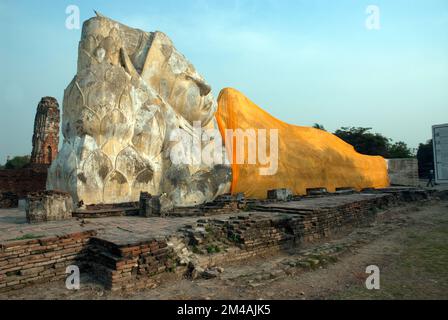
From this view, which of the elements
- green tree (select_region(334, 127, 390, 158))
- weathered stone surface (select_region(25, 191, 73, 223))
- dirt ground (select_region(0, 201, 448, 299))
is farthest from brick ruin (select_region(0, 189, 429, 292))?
green tree (select_region(334, 127, 390, 158))

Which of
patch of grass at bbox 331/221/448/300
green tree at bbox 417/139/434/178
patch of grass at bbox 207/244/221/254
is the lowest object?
patch of grass at bbox 331/221/448/300

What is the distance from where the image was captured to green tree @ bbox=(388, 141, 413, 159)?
110ft

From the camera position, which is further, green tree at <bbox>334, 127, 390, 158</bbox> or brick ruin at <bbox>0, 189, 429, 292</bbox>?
green tree at <bbox>334, 127, 390, 158</bbox>

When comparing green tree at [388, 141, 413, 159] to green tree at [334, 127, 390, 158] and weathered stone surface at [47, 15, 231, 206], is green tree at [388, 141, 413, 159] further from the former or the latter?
weathered stone surface at [47, 15, 231, 206]

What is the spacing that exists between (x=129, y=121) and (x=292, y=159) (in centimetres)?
638

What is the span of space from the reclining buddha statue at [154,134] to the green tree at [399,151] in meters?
22.8

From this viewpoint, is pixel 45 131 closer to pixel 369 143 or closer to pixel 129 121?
pixel 129 121

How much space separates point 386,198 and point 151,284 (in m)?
9.54

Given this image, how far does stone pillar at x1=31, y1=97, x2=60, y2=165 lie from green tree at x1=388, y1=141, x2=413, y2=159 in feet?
96.7

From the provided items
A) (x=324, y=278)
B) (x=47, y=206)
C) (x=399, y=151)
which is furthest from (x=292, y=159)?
(x=399, y=151)

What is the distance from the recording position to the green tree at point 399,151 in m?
33.6

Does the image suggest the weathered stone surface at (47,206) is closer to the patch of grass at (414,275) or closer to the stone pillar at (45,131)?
the patch of grass at (414,275)

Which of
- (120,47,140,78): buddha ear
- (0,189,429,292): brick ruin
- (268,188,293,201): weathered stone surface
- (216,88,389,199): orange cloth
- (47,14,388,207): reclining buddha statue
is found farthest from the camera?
(216,88,389,199): orange cloth
